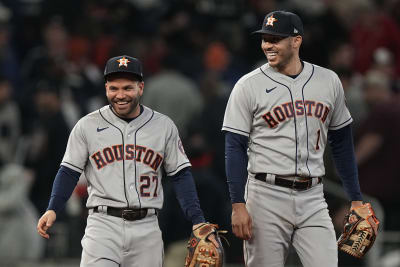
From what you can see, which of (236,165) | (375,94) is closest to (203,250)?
(236,165)

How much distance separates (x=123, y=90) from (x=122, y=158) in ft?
1.36

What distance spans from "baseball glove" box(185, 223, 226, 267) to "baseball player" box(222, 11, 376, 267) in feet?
0.71

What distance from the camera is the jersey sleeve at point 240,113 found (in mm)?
6535

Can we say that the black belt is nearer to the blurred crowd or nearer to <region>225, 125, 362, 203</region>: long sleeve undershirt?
<region>225, 125, 362, 203</region>: long sleeve undershirt

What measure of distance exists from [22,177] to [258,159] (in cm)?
485

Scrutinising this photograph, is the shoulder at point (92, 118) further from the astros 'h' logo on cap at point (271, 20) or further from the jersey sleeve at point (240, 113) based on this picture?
the astros 'h' logo on cap at point (271, 20)

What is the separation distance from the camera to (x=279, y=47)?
658 centimetres

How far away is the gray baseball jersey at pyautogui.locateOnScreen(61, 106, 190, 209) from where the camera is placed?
651 cm

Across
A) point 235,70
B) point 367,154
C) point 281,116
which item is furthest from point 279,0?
point 281,116

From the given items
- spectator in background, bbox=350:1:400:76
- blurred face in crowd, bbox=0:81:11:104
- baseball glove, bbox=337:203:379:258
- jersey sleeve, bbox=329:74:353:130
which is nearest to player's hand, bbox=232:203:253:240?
baseball glove, bbox=337:203:379:258

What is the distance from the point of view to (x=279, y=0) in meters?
14.0

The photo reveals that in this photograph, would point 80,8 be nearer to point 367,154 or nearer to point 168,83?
point 168,83

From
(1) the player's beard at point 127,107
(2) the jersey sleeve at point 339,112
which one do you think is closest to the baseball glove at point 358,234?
(2) the jersey sleeve at point 339,112

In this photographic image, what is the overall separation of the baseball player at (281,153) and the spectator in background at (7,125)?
5.45 meters
